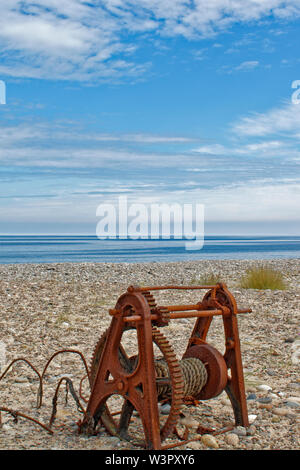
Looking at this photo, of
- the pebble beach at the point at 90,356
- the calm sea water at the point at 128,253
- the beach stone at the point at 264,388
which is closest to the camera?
the pebble beach at the point at 90,356

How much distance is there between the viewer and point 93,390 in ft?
15.0

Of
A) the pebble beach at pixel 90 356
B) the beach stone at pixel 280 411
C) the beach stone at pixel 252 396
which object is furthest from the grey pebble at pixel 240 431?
the beach stone at pixel 252 396

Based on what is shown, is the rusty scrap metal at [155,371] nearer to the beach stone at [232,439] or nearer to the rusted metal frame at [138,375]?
the rusted metal frame at [138,375]

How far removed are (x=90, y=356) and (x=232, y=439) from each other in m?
3.73

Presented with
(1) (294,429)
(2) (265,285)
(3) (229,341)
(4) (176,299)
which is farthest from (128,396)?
(2) (265,285)

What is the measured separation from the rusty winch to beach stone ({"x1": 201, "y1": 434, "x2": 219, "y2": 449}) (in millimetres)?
378

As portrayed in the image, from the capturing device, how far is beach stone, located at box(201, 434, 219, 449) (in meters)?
4.35

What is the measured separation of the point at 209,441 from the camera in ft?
14.4

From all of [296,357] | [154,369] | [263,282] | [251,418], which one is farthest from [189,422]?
[263,282]

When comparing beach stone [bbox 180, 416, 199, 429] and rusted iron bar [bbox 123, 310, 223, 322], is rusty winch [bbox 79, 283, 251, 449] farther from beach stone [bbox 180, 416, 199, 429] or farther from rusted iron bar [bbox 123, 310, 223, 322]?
beach stone [bbox 180, 416, 199, 429]

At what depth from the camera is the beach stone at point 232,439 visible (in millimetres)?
4441

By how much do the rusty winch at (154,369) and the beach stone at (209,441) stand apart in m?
0.38
